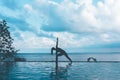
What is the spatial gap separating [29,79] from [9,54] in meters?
6.24

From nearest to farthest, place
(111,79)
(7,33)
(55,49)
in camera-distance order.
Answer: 1. (111,79)
2. (7,33)
3. (55,49)

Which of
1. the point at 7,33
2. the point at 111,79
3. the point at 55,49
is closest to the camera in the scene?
the point at 111,79

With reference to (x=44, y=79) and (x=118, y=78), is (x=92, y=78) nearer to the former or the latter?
(x=118, y=78)

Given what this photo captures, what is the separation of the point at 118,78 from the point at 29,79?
1337cm

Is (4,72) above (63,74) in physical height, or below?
above

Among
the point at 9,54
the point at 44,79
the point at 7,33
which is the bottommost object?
the point at 44,79

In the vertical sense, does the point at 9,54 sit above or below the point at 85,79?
above

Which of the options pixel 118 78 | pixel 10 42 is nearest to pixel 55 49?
pixel 10 42

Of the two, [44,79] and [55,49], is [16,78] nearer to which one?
[44,79]

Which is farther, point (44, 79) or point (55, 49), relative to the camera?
point (55, 49)

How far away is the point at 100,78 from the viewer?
4909 cm

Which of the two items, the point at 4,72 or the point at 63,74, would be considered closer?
the point at 63,74

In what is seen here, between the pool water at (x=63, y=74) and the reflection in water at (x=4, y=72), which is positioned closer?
the pool water at (x=63, y=74)

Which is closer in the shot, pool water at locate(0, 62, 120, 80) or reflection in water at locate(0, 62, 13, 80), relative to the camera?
pool water at locate(0, 62, 120, 80)
